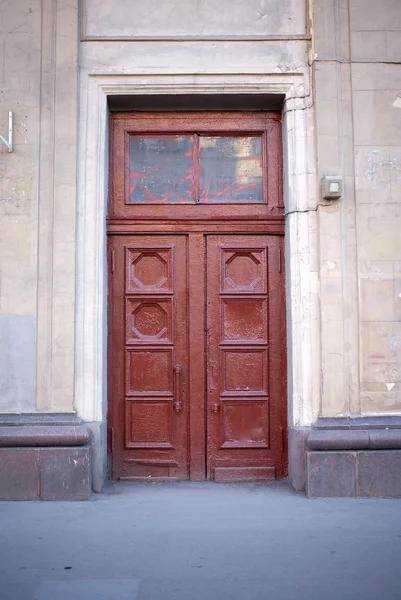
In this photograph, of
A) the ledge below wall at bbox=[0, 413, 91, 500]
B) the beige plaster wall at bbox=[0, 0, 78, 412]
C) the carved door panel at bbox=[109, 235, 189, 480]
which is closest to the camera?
the ledge below wall at bbox=[0, 413, 91, 500]

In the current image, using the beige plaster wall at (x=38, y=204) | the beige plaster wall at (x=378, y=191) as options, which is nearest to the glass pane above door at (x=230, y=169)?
the beige plaster wall at (x=378, y=191)

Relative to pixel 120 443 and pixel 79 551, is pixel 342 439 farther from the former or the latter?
pixel 79 551

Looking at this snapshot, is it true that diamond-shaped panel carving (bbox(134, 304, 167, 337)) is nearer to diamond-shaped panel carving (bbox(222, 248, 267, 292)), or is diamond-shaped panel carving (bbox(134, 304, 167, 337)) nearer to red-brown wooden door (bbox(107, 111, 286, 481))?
red-brown wooden door (bbox(107, 111, 286, 481))

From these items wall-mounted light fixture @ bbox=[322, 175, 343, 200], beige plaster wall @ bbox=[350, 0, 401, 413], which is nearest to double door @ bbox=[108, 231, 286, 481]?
wall-mounted light fixture @ bbox=[322, 175, 343, 200]

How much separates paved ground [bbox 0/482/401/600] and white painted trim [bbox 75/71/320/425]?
0.95 meters

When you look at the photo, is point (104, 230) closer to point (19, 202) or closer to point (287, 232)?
point (19, 202)

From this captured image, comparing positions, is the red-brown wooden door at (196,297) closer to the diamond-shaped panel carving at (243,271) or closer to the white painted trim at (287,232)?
the diamond-shaped panel carving at (243,271)

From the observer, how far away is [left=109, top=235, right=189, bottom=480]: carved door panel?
6.66 m

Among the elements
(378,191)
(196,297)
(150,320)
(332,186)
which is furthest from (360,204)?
(150,320)

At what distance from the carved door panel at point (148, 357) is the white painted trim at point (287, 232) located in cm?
26

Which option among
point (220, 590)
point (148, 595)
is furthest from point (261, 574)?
point (148, 595)

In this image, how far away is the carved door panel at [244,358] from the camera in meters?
6.68

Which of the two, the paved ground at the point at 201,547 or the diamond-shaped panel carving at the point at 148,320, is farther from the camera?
the diamond-shaped panel carving at the point at 148,320

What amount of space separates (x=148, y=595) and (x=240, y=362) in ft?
10.4
